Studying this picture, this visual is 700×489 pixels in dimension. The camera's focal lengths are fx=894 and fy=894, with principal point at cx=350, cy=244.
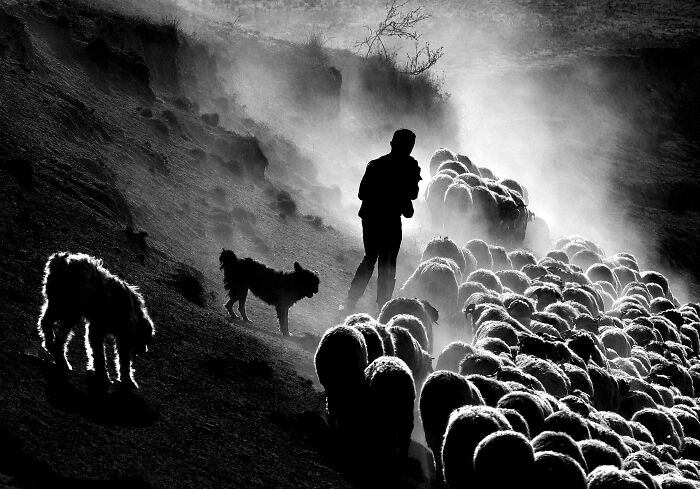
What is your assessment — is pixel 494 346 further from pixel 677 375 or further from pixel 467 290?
pixel 677 375

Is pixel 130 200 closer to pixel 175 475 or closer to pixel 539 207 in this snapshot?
pixel 175 475

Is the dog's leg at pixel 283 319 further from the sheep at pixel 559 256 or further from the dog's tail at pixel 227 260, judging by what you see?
the sheep at pixel 559 256

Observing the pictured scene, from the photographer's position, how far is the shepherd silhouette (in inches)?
509

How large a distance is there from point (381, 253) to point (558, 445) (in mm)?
6017

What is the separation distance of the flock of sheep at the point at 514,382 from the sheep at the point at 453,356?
0.04ft

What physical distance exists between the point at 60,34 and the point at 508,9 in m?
45.9

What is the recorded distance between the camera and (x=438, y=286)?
14188 millimetres

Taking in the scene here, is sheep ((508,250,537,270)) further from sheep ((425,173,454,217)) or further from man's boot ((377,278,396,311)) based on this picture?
man's boot ((377,278,396,311))

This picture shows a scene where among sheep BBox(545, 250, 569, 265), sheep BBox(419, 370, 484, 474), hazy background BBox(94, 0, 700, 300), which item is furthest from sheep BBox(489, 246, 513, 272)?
sheep BBox(419, 370, 484, 474)

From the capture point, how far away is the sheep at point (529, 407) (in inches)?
333

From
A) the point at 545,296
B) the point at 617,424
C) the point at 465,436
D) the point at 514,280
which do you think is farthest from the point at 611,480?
the point at 514,280

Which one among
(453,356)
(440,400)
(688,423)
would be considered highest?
(688,423)

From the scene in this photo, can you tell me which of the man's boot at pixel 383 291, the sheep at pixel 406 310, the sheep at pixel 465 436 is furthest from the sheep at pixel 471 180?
the sheep at pixel 465 436

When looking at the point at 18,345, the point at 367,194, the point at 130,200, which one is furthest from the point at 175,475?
the point at 130,200
